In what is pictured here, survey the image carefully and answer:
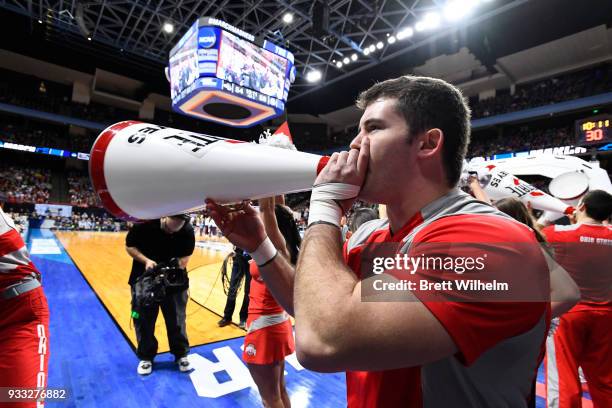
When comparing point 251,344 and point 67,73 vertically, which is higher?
point 67,73

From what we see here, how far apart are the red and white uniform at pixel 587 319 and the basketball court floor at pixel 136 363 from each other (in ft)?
2.69

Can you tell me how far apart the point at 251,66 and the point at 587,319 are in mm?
10579

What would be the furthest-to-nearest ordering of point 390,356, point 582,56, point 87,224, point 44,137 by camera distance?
point 44,137 < point 87,224 < point 582,56 < point 390,356

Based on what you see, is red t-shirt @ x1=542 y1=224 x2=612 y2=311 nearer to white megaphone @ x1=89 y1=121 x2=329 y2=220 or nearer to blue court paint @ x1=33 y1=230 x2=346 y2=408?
blue court paint @ x1=33 y1=230 x2=346 y2=408

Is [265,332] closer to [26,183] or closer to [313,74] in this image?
[313,74]

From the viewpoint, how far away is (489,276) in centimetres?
65

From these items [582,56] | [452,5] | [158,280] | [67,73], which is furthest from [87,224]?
[582,56]

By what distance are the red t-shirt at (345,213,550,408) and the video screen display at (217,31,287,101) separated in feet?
34.1

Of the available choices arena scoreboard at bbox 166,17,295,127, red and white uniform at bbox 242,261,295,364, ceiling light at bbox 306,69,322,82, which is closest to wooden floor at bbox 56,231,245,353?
red and white uniform at bbox 242,261,295,364

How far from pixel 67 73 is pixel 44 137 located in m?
4.58

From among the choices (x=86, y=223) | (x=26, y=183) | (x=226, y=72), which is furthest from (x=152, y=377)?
(x=26, y=183)

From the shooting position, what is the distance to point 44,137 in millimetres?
21969

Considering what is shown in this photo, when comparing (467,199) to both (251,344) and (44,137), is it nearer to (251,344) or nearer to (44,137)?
(251,344)

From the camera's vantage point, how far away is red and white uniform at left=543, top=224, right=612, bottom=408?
237 cm
